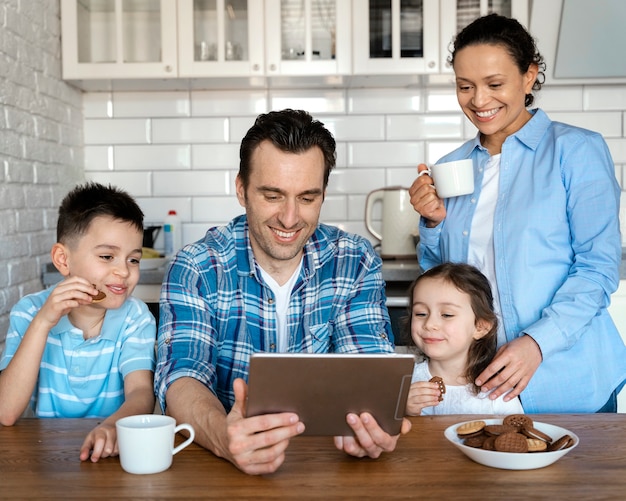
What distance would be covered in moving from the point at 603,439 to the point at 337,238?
78cm

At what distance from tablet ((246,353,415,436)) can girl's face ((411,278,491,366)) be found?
0.68 meters

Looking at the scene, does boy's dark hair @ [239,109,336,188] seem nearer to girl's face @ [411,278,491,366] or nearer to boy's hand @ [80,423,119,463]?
girl's face @ [411,278,491,366]

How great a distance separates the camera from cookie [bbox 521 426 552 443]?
1274mm

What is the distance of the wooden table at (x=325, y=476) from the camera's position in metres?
1.13

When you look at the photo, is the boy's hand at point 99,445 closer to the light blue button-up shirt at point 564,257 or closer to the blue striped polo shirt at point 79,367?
the blue striped polo shirt at point 79,367

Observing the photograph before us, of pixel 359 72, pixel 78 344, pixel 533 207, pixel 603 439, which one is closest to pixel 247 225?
pixel 78 344

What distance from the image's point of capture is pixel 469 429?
1313 mm

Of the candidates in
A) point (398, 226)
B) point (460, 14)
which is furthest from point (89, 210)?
point (460, 14)

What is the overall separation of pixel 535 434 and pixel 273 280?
77 centimetres

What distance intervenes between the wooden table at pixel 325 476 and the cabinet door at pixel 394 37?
6.66ft

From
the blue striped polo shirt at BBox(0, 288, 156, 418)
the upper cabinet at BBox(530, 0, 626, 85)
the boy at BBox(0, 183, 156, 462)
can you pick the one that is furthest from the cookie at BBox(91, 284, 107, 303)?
the upper cabinet at BBox(530, 0, 626, 85)

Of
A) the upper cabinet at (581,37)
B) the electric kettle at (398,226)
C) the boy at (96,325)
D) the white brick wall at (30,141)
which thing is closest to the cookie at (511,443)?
the boy at (96,325)

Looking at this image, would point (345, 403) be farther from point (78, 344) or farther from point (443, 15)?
point (443, 15)

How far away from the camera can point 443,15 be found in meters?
3.11
